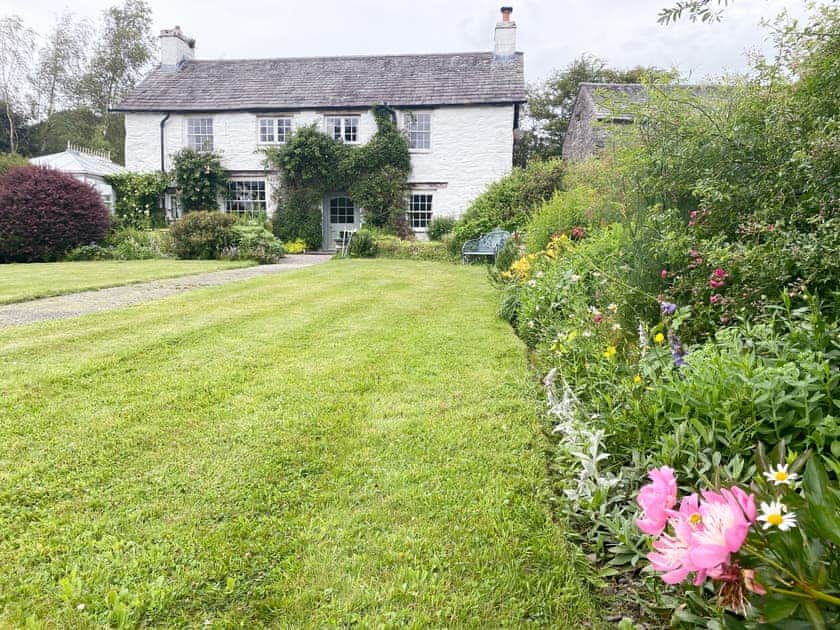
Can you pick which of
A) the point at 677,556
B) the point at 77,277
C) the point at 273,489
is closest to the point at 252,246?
the point at 77,277

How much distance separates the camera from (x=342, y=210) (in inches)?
823

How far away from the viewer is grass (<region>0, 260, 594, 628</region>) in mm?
1783

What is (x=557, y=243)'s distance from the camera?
6.72 metres

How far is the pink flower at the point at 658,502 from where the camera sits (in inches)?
40.6

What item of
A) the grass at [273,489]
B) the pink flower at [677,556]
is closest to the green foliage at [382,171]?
the grass at [273,489]

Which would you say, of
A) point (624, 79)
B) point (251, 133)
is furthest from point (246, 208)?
point (624, 79)

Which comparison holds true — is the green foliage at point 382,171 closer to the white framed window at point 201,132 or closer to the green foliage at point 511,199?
the green foliage at point 511,199

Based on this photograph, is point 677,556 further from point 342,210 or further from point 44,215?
point 342,210

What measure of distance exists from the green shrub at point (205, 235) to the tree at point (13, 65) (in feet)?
→ 86.7

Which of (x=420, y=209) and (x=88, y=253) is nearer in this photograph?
(x=88, y=253)

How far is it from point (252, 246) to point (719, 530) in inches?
587

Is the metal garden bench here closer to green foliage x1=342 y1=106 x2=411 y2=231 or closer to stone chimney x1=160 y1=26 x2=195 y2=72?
green foliage x1=342 y1=106 x2=411 y2=231

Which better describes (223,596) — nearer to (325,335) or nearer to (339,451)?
(339,451)

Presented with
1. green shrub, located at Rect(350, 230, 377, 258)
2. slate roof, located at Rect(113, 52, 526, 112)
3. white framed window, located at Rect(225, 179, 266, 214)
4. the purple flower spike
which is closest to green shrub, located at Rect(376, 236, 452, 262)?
green shrub, located at Rect(350, 230, 377, 258)
